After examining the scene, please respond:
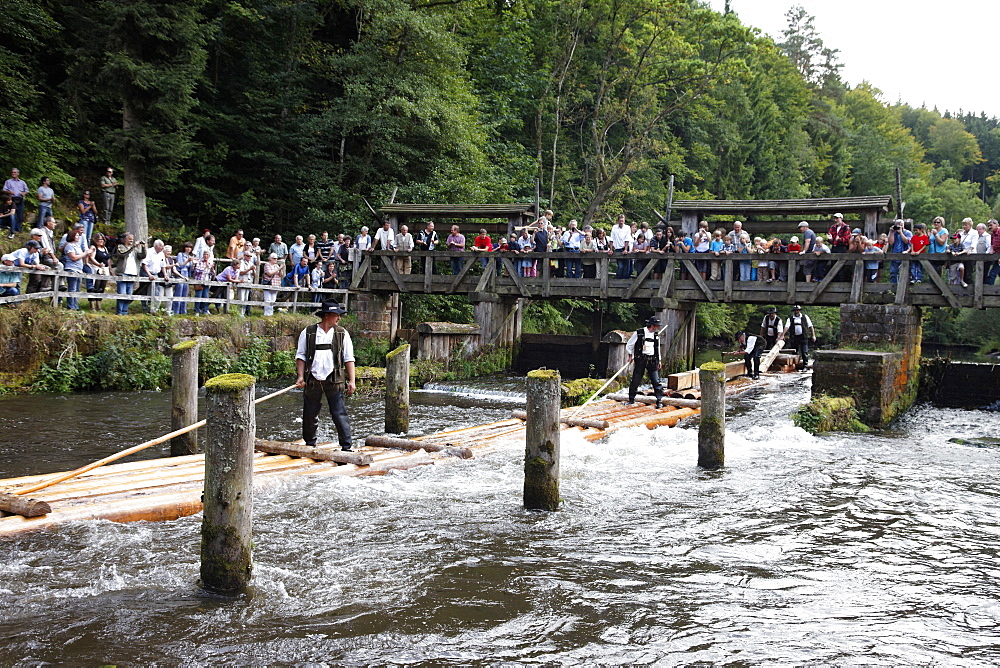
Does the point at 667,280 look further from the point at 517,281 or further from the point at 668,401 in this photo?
the point at 668,401

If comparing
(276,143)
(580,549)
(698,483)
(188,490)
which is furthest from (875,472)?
(276,143)

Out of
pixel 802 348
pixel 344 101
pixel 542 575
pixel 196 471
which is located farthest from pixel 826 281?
pixel 344 101

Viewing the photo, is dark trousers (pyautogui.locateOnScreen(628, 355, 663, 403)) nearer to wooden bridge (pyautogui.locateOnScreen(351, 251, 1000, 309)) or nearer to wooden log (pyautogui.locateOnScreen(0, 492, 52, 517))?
wooden bridge (pyautogui.locateOnScreen(351, 251, 1000, 309))

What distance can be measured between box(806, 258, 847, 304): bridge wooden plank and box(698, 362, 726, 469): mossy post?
8.04 metres

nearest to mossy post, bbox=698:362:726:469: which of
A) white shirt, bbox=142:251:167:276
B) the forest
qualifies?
white shirt, bbox=142:251:167:276

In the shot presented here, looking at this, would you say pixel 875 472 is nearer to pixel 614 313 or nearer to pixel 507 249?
pixel 507 249

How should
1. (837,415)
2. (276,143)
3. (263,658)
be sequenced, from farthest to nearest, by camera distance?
(276,143), (837,415), (263,658)

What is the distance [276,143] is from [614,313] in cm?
1664

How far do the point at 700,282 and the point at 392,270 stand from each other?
830cm

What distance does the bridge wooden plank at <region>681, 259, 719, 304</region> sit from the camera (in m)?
18.7

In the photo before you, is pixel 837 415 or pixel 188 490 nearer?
pixel 188 490

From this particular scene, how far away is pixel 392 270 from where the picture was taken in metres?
21.7

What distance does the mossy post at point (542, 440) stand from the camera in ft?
25.4

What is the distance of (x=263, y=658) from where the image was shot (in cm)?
469
